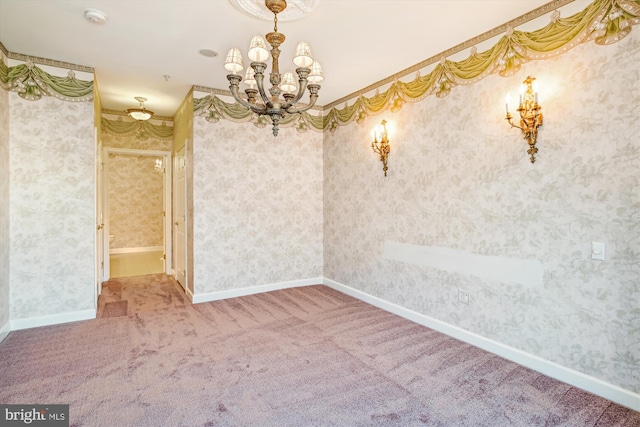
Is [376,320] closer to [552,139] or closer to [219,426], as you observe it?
[219,426]

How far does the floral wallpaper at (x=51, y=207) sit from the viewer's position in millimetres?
3516

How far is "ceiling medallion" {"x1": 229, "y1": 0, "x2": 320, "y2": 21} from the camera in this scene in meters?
2.50

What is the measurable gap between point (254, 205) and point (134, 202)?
5417 mm

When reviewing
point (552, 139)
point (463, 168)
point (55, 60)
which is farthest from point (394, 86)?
point (55, 60)

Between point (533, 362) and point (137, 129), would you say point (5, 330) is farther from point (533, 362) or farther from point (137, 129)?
point (533, 362)

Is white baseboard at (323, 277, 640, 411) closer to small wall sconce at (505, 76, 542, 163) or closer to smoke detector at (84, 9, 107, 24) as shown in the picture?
small wall sconce at (505, 76, 542, 163)

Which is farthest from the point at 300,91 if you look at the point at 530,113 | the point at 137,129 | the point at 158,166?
the point at 158,166

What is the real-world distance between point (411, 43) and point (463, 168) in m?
1.28

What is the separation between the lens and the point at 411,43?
323cm

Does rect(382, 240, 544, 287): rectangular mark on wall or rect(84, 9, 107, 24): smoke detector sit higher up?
rect(84, 9, 107, 24): smoke detector

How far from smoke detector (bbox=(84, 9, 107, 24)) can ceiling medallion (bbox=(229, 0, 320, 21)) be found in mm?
1080

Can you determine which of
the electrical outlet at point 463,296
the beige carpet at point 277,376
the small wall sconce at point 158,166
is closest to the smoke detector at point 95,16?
the beige carpet at point 277,376

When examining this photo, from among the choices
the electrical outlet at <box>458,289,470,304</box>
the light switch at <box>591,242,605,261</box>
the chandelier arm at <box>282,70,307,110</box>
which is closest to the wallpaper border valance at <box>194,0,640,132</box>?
the light switch at <box>591,242,605,261</box>

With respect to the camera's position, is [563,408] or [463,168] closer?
[563,408]
